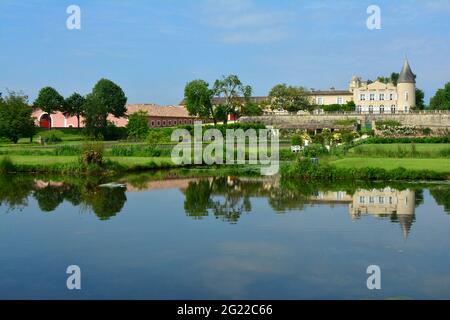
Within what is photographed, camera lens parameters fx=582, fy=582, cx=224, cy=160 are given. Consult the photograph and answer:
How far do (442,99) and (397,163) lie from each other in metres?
62.5

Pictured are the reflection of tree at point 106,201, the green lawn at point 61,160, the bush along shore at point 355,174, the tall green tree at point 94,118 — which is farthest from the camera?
the tall green tree at point 94,118

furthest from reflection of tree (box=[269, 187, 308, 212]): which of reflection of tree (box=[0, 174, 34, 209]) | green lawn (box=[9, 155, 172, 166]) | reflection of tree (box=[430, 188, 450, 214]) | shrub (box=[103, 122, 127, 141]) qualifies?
shrub (box=[103, 122, 127, 141])

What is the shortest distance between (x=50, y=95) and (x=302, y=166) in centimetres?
4534

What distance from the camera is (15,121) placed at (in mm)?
47812

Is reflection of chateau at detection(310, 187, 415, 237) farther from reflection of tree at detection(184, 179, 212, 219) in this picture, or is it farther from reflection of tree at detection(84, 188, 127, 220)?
reflection of tree at detection(84, 188, 127, 220)

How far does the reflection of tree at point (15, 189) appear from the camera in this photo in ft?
60.1

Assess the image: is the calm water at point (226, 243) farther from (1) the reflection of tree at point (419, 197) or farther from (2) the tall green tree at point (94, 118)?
(2) the tall green tree at point (94, 118)

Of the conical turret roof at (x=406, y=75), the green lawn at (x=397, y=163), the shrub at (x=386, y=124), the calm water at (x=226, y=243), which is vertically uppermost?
the conical turret roof at (x=406, y=75)

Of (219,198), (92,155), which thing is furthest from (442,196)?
(92,155)

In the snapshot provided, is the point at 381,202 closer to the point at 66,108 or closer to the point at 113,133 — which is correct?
the point at 113,133

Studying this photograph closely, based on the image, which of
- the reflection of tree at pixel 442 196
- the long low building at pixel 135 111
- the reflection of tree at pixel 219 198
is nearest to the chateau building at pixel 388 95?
the long low building at pixel 135 111

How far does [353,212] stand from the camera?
16.0 meters

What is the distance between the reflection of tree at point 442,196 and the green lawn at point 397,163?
3.81m
